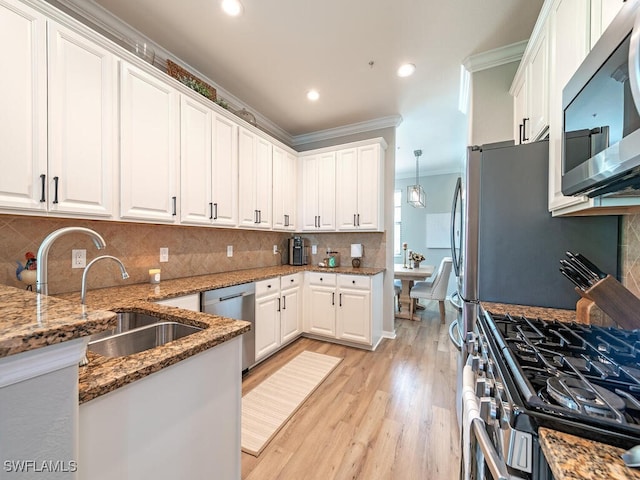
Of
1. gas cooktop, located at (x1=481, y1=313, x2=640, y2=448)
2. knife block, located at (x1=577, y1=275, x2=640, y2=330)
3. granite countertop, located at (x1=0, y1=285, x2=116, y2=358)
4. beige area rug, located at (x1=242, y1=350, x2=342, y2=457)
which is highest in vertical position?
granite countertop, located at (x1=0, y1=285, x2=116, y2=358)

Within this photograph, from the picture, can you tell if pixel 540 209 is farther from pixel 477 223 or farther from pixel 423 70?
pixel 423 70

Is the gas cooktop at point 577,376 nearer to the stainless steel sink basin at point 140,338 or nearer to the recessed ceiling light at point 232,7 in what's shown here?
the stainless steel sink basin at point 140,338

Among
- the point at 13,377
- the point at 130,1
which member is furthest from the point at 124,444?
the point at 130,1

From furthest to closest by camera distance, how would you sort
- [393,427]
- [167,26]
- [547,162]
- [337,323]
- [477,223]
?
[337,323] → [167,26] → [393,427] → [477,223] → [547,162]

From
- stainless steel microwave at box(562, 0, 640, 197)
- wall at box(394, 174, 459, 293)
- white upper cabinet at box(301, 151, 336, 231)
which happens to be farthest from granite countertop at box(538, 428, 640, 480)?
wall at box(394, 174, 459, 293)

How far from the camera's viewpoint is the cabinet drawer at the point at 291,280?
9.79ft

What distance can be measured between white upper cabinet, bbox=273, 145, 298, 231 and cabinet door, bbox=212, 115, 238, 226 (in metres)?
0.68

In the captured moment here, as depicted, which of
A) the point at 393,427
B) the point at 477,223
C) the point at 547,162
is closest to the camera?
the point at 547,162

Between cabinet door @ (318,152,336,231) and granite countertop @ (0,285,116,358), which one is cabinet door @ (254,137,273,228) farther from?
granite countertop @ (0,285,116,358)

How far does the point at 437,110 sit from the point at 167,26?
2987 millimetres

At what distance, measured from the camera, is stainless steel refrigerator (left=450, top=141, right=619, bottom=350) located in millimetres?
1445

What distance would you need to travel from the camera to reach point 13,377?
0.46 meters

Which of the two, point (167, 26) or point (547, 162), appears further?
point (167, 26)

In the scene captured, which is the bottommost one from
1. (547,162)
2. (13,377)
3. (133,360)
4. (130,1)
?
(133,360)
